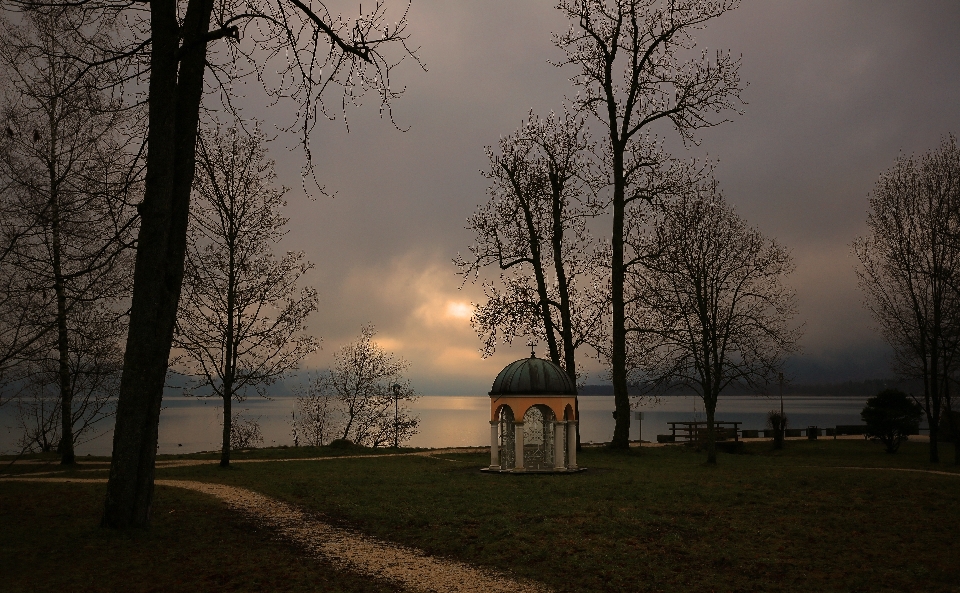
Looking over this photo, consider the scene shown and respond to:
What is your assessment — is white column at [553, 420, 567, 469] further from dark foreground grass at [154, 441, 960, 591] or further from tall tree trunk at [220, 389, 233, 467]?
tall tree trunk at [220, 389, 233, 467]

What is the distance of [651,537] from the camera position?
12.4 metres

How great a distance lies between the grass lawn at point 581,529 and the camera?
9.91m

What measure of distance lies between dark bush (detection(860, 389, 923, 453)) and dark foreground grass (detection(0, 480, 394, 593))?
30.7 metres

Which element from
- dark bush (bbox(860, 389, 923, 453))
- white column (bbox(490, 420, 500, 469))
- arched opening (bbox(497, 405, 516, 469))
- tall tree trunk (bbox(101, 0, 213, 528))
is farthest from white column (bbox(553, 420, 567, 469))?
dark bush (bbox(860, 389, 923, 453))

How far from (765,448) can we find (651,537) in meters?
27.0

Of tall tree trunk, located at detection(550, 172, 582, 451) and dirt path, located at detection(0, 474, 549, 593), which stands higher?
tall tree trunk, located at detection(550, 172, 582, 451)

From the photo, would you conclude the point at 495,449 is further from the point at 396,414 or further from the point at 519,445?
the point at 396,414

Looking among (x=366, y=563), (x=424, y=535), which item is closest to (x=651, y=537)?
(x=424, y=535)

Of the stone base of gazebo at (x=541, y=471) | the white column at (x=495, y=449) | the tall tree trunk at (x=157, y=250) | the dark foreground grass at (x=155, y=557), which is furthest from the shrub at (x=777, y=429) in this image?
the tall tree trunk at (x=157, y=250)

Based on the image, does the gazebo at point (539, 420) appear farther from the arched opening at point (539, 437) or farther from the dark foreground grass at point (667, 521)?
the dark foreground grass at point (667, 521)

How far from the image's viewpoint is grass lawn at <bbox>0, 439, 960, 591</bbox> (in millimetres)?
9914

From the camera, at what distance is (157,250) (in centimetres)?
1162

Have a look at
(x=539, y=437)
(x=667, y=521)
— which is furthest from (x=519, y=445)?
(x=667, y=521)

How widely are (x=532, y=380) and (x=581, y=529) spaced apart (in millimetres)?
10015
